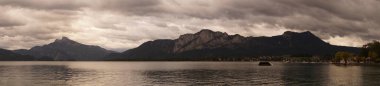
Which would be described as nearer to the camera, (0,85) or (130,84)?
(0,85)

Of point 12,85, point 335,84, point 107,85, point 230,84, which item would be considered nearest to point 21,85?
point 12,85

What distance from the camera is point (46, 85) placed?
10912cm

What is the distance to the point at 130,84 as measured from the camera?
383 feet

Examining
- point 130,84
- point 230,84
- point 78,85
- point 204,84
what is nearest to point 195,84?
point 204,84

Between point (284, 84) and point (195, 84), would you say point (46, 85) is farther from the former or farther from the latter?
point (284, 84)

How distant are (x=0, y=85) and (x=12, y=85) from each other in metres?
2.77

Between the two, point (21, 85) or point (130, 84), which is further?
point (130, 84)

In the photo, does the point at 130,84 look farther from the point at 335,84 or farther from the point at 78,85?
the point at 335,84

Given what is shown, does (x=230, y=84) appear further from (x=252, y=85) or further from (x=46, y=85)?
(x=46, y=85)

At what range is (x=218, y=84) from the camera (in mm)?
111625

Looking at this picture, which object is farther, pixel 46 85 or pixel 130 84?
pixel 130 84

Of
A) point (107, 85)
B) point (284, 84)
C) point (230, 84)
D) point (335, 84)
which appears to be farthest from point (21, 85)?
point (335, 84)

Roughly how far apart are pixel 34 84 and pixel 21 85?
3.83 meters

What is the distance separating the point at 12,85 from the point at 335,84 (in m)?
81.6
